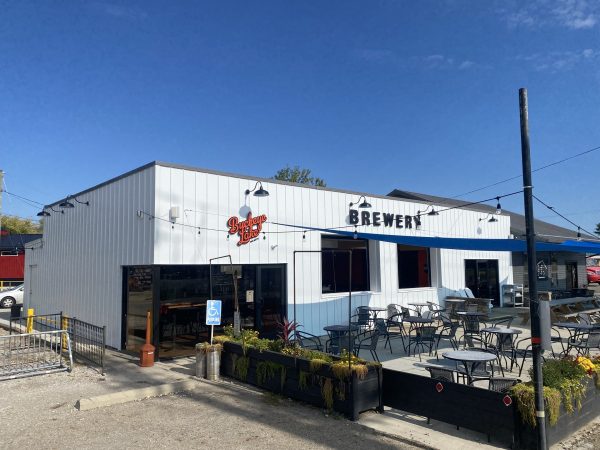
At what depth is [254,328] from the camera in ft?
34.0

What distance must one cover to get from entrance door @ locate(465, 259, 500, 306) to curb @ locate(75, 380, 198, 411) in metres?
12.5

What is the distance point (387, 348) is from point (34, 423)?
6796mm

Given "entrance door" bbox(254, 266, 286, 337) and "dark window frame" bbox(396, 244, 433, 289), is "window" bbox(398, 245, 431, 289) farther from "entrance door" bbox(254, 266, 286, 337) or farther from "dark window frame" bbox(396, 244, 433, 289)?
"entrance door" bbox(254, 266, 286, 337)

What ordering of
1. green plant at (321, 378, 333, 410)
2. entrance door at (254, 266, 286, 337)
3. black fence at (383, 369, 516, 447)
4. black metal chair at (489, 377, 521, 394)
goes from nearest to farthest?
black fence at (383, 369, 516, 447)
black metal chair at (489, 377, 521, 394)
green plant at (321, 378, 333, 410)
entrance door at (254, 266, 286, 337)

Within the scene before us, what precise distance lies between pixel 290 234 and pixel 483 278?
979 cm

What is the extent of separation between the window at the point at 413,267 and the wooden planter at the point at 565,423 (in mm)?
9550

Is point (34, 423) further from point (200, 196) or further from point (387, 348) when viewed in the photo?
point (387, 348)

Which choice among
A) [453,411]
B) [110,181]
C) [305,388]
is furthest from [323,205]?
[453,411]

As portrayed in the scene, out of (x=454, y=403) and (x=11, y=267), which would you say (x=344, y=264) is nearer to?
(x=454, y=403)

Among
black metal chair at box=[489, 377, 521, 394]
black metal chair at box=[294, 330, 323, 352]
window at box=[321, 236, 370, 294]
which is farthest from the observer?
window at box=[321, 236, 370, 294]

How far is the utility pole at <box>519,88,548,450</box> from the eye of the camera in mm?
4277

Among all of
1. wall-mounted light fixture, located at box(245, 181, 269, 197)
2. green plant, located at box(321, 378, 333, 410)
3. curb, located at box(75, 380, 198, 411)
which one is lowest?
curb, located at box(75, 380, 198, 411)

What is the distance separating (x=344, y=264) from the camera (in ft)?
53.1

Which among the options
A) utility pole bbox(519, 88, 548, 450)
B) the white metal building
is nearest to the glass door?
the white metal building
